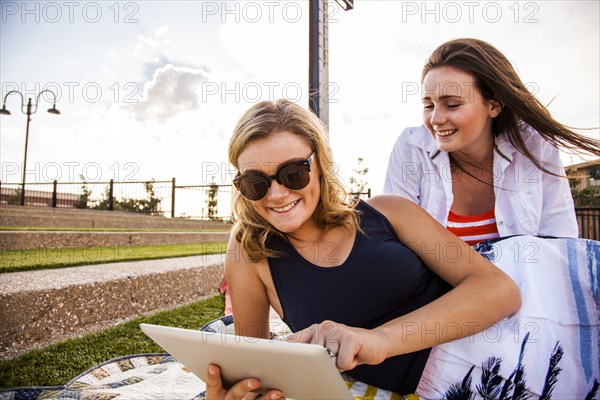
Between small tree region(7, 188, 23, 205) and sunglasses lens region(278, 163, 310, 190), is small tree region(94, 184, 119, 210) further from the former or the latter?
sunglasses lens region(278, 163, 310, 190)

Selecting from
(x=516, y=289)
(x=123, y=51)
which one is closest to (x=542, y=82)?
(x=516, y=289)

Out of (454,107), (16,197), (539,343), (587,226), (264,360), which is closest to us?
(264,360)

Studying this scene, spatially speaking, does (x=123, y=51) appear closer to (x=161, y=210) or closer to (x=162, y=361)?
(x=162, y=361)

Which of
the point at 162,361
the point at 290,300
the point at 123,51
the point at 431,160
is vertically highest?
the point at 123,51

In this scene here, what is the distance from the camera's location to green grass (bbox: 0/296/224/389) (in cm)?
208

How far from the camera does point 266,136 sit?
1631mm

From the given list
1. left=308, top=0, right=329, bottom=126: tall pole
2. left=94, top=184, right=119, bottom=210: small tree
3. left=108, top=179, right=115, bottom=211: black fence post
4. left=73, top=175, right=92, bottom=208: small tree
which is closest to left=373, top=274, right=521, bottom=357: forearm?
left=308, top=0, right=329, bottom=126: tall pole

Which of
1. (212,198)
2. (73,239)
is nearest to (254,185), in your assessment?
(73,239)

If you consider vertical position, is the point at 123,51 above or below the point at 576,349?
above

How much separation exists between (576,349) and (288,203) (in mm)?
1080

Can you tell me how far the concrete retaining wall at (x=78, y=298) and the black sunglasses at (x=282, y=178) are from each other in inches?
66.4

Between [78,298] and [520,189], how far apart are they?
285cm

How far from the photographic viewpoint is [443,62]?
8.04ft

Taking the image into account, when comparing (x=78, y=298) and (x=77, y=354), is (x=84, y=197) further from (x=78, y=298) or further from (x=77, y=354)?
(x=77, y=354)
